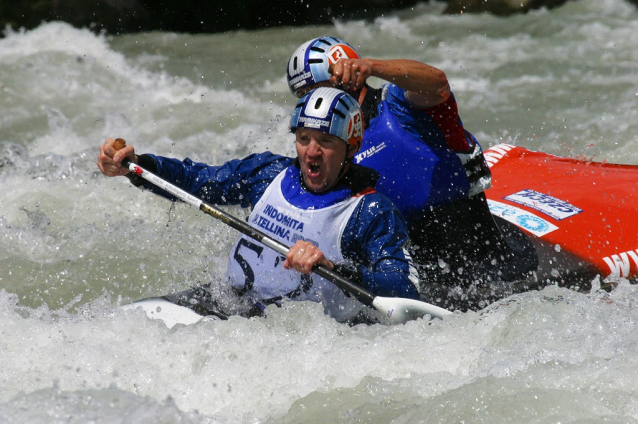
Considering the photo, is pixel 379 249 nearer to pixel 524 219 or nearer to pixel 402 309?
pixel 402 309

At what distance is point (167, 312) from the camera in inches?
132

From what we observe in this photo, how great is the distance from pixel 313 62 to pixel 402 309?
118 cm

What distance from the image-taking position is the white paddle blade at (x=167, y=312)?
3.30 m

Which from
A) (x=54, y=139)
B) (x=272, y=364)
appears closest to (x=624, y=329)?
(x=272, y=364)

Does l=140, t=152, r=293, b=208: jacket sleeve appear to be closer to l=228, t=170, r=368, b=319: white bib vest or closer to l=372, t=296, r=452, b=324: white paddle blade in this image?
l=228, t=170, r=368, b=319: white bib vest

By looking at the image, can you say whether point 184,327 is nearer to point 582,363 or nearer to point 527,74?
point 582,363

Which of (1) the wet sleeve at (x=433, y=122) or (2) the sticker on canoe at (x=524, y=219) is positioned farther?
(2) the sticker on canoe at (x=524, y=219)

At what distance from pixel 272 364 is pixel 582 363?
1104mm

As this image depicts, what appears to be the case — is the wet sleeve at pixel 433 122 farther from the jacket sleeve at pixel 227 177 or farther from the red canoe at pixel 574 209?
the red canoe at pixel 574 209

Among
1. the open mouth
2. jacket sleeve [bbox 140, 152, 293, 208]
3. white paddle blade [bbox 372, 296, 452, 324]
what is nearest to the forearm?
the open mouth

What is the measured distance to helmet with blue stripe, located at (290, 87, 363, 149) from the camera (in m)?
3.05

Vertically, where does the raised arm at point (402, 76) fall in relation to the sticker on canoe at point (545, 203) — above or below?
above

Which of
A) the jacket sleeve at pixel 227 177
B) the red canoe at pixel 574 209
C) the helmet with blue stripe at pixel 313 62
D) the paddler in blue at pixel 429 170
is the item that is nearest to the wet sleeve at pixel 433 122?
the paddler in blue at pixel 429 170

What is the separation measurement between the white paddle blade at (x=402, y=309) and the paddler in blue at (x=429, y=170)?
0.27 meters
